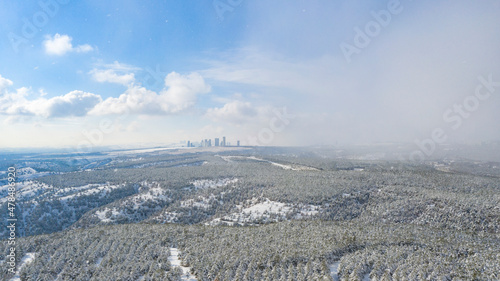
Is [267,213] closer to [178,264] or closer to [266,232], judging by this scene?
[266,232]

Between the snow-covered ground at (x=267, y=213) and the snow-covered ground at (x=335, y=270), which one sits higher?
the snow-covered ground at (x=335, y=270)

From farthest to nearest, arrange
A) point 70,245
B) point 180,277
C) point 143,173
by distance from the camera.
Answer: point 143,173 < point 70,245 < point 180,277

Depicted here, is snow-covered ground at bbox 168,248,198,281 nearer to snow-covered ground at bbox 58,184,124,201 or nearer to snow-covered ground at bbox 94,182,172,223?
snow-covered ground at bbox 94,182,172,223

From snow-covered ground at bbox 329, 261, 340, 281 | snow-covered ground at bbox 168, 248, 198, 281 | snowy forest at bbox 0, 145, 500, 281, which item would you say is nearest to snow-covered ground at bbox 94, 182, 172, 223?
snowy forest at bbox 0, 145, 500, 281

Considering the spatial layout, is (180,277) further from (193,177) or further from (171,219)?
(193,177)

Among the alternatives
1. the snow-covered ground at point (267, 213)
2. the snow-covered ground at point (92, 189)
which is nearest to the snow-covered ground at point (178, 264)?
the snow-covered ground at point (267, 213)

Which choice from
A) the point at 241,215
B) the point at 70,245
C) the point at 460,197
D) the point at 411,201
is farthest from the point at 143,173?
the point at 460,197

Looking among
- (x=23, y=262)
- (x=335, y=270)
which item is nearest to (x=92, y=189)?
(x=23, y=262)

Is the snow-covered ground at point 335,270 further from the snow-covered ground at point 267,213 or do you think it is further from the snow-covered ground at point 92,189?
the snow-covered ground at point 92,189
